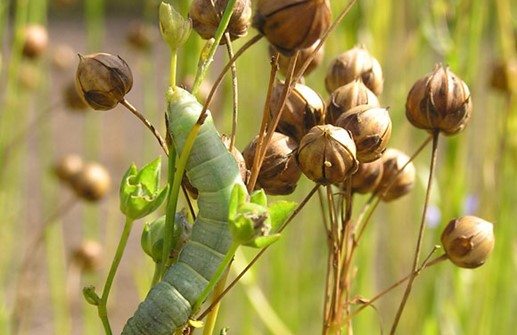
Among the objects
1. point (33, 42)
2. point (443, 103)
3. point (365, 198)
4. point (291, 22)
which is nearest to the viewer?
point (291, 22)

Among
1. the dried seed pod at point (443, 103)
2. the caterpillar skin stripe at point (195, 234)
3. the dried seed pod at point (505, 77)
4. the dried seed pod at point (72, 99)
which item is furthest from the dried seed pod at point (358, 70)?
the dried seed pod at point (72, 99)

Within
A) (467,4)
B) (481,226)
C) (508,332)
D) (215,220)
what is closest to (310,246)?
(508,332)

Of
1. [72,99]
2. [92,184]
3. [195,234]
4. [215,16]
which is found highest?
[72,99]

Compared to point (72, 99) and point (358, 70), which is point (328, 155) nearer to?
point (358, 70)

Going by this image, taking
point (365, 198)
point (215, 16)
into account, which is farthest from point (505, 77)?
point (215, 16)

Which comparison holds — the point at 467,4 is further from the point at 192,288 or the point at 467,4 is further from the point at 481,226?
the point at 192,288

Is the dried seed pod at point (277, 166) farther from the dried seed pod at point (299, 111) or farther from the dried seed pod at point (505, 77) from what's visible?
the dried seed pod at point (505, 77)
